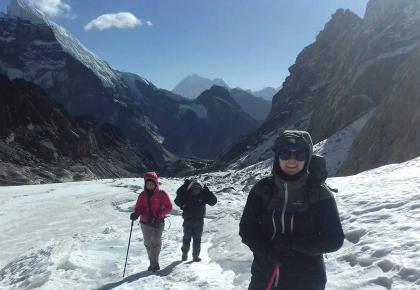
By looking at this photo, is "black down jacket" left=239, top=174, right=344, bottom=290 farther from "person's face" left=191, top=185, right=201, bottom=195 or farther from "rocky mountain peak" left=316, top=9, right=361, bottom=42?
"rocky mountain peak" left=316, top=9, right=361, bottom=42

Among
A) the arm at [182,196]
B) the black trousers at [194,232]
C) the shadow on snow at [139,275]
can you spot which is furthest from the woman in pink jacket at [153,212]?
the black trousers at [194,232]

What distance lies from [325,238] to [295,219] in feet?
0.89

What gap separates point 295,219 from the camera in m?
3.93

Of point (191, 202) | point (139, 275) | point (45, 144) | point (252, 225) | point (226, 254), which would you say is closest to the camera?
point (252, 225)

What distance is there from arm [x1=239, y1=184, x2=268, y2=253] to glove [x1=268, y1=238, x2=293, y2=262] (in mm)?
126

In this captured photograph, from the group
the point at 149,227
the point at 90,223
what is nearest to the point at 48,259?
the point at 149,227

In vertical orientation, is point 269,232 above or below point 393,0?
below

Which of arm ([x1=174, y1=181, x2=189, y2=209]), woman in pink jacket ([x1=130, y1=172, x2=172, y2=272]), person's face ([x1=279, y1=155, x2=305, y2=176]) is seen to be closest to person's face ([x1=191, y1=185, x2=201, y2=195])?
arm ([x1=174, y1=181, x2=189, y2=209])

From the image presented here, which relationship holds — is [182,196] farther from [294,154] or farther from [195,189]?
[294,154]

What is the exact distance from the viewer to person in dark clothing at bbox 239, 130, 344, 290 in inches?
153

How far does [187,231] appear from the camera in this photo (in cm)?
1029

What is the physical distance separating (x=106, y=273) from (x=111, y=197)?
17015 mm

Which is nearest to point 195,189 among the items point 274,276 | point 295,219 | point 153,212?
point 153,212

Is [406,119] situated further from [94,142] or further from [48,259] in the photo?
[94,142]
